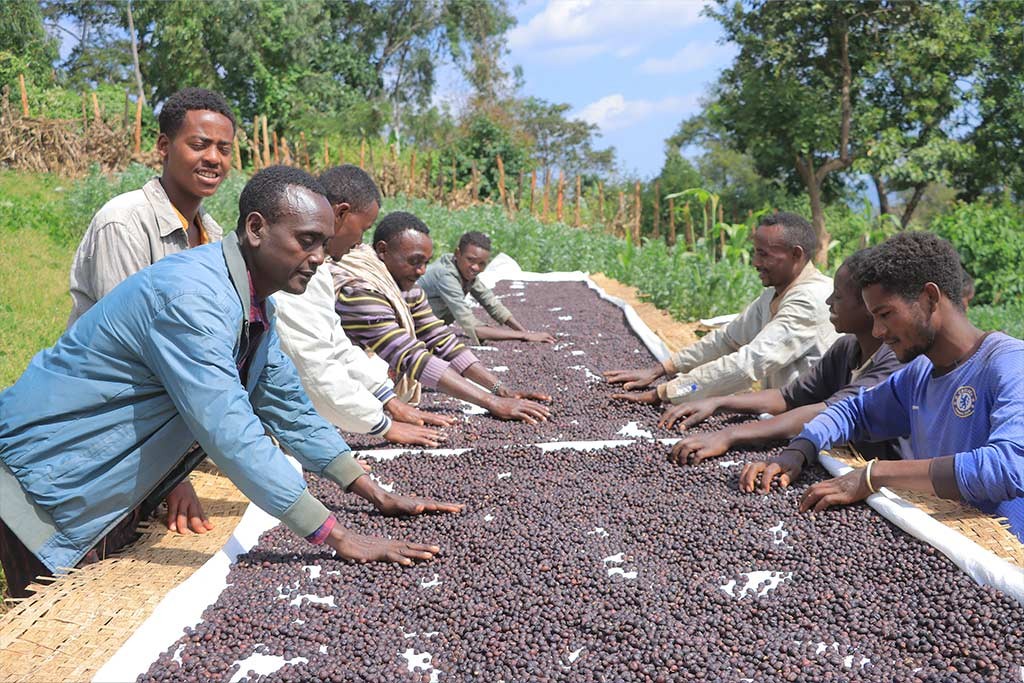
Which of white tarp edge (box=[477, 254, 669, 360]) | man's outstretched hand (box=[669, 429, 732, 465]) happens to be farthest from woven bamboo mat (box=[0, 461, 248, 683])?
white tarp edge (box=[477, 254, 669, 360])

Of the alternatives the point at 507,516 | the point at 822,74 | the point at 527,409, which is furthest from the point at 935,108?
the point at 507,516

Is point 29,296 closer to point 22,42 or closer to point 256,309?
point 256,309

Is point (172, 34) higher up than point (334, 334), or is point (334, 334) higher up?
point (172, 34)

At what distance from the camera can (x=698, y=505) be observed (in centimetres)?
271

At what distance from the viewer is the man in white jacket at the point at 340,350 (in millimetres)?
3023

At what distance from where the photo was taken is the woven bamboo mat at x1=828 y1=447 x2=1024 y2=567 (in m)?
2.12

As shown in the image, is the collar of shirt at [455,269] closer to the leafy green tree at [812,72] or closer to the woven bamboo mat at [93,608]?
the woven bamboo mat at [93,608]

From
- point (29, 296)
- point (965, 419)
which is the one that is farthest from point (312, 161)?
point (965, 419)

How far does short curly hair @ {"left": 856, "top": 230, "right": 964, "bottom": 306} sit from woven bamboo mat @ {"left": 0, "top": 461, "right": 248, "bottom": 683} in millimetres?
2046

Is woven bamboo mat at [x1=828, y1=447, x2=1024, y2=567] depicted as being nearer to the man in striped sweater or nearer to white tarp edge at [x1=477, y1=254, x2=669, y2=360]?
the man in striped sweater

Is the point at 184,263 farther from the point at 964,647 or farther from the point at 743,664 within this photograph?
the point at 964,647

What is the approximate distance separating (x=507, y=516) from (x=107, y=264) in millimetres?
1457

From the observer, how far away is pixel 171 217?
106 inches

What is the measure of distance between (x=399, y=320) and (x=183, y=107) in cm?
143
